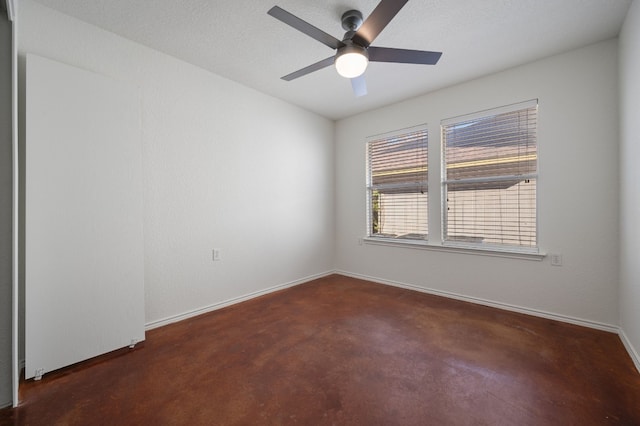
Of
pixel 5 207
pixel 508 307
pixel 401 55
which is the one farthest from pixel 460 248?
pixel 5 207

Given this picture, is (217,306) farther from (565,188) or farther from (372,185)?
(565,188)

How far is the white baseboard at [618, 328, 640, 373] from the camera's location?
188 centimetres

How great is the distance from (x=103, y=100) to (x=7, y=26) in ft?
2.05

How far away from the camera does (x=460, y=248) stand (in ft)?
10.8

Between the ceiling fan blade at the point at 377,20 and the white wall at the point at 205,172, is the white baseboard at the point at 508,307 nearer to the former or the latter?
the white wall at the point at 205,172

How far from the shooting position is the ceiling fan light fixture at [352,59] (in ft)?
6.11

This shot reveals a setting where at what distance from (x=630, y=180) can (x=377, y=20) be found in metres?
2.32

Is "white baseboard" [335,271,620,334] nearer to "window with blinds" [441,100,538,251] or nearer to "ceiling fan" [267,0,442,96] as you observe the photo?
"window with blinds" [441,100,538,251]

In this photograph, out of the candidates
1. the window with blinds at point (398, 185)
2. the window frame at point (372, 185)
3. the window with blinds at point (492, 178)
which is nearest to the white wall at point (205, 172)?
the window frame at point (372, 185)

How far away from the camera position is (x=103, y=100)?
212 cm

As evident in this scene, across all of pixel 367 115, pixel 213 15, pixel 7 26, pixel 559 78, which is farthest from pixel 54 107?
pixel 559 78

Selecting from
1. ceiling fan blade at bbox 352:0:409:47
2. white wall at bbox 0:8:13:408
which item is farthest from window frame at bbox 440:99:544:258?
white wall at bbox 0:8:13:408

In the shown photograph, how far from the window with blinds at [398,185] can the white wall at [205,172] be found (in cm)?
103

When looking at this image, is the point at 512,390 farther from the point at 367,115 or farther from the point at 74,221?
the point at 367,115
